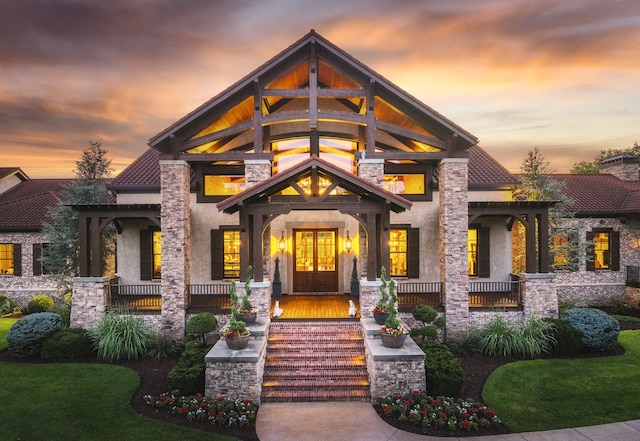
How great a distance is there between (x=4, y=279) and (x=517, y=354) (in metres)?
23.7

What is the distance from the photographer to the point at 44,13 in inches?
599

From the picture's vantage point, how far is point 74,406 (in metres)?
7.75

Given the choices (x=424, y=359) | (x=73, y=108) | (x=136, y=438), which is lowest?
(x=136, y=438)

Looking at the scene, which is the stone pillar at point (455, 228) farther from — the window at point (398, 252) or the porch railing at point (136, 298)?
the porch railing at point (136, 298)

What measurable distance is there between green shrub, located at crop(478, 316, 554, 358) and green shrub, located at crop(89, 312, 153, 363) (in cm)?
1063

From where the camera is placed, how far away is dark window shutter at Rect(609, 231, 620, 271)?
17.7m

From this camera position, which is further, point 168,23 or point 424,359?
point 168,23

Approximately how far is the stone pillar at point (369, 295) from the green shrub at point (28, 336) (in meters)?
9.93

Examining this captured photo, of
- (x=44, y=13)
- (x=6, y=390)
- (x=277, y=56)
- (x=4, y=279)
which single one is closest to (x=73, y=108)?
(x=44, y=13)

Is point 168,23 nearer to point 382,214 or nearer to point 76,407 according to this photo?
point 382,214

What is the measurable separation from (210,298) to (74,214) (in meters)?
7.66

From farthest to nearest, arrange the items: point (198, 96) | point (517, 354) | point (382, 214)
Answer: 1. point (198, 96)
2. point (382, 214)
3. point (517, 354)

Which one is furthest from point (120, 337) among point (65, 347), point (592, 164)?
point (592, 164)

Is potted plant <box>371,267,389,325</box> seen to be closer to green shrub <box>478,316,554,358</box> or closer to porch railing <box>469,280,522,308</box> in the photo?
green shrub <box>478,316,554,358</box>
